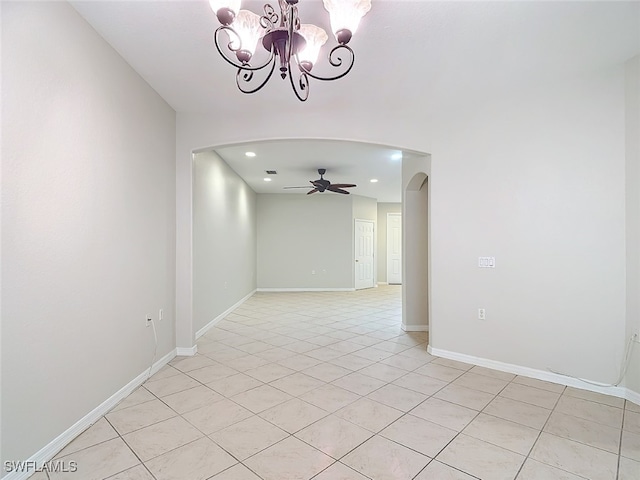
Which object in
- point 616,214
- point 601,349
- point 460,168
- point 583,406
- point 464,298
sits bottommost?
point 583,406

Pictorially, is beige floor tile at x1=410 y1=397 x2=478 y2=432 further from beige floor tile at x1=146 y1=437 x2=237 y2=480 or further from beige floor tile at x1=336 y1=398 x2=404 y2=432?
beige floor tile at x1=146 y1=437 x2=237 y2=480

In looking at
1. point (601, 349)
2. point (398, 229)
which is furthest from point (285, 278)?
point (601, 349)

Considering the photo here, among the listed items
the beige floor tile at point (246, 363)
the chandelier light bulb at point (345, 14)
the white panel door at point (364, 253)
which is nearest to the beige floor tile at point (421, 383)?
the beige floor tile at point (246, 363)

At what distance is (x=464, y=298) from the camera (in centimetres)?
371

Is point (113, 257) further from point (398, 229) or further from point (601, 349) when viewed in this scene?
point (398, 229)

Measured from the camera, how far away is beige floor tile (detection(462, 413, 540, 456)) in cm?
213

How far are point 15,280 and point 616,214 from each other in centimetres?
426

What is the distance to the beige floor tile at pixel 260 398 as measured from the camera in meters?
2.66

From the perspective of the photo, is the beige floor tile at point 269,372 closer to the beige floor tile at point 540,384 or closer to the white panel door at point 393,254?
the beige floor tile at point 540,384

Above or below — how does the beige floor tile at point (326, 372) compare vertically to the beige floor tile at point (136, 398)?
below

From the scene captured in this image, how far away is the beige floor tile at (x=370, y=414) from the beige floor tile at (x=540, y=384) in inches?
55.3

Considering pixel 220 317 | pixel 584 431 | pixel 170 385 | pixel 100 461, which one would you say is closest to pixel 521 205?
pixel 584 431

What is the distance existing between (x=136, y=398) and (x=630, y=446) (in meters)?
3.52

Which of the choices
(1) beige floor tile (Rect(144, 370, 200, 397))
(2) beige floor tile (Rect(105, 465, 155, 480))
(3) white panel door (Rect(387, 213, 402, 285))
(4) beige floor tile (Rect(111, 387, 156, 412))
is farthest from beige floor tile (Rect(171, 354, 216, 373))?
(3) white panel door (Rect(387, 213, 402, 285))
